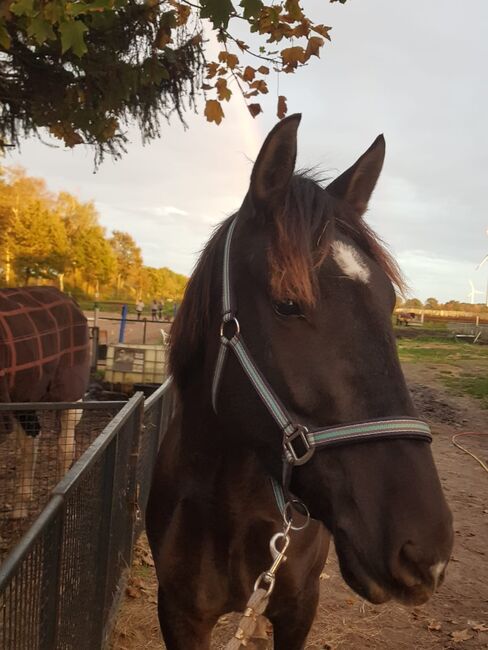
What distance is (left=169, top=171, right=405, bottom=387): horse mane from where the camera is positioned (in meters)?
1.37

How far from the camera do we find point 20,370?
4.59m

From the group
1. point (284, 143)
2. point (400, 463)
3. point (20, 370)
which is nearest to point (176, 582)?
point (400, 463)

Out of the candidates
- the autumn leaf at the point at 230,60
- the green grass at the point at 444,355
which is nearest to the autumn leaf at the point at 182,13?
the autumn leaf at the point at 230,60

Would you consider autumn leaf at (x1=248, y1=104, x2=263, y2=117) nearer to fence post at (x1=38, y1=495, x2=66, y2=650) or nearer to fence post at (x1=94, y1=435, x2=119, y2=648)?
fence post at (x1=94, y1=435, x2=119, y2=648)

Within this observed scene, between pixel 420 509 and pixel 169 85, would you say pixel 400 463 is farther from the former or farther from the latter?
pixel 169 85

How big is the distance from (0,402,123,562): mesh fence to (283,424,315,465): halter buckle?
96.8 inches

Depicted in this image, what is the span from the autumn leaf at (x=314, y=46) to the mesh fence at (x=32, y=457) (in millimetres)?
2973

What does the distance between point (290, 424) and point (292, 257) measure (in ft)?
1.55

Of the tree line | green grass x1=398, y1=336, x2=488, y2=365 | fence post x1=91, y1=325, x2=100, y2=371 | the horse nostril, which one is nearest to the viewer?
the horse nostril

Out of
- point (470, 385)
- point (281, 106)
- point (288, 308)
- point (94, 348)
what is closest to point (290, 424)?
point (288, 308)

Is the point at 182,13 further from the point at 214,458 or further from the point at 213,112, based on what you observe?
the point at 214,458

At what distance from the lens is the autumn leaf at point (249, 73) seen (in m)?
3.96

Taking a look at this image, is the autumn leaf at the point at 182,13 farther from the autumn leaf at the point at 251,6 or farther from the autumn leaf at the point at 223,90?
the autumn leaf at the point at 251,6


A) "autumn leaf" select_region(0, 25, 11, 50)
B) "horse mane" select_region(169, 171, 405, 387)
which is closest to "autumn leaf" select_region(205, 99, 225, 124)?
"autumn leaf" select_region(0, 25, 11, 50)
